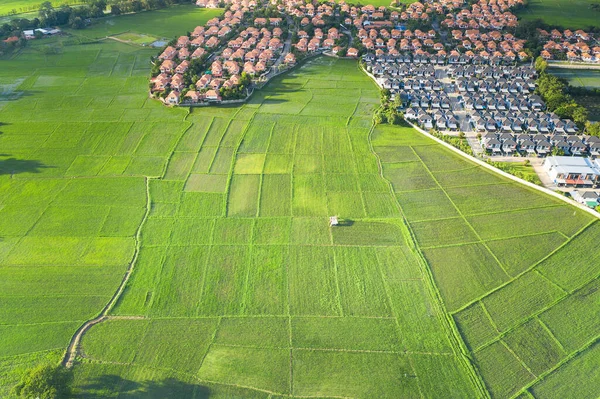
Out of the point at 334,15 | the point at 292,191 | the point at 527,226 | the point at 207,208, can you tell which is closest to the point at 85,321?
the point at 207,208

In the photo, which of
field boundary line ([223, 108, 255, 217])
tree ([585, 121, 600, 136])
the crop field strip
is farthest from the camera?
tree ([585, 121, 600, 136])

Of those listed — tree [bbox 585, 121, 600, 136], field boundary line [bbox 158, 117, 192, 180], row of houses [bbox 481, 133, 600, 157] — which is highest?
tree [bbox 585, 121, 600, 136]

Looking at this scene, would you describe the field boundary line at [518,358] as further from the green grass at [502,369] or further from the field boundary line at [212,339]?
the field boundary line at [212,339]

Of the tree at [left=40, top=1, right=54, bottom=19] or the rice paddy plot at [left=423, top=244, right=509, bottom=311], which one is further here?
the tree at [left=40, top=1, right=54, bottom=19]

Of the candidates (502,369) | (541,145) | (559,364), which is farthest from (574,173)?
(502,369)

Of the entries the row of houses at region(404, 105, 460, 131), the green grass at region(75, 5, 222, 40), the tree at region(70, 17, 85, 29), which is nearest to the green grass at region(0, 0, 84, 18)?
the tree at region(70, 17, 85, 29)

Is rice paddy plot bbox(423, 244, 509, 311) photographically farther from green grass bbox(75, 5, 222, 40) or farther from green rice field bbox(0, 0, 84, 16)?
green rice field bbox(0, 0, 84, 16)

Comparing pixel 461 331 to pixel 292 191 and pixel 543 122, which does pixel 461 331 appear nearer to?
A: pixel 292 191
